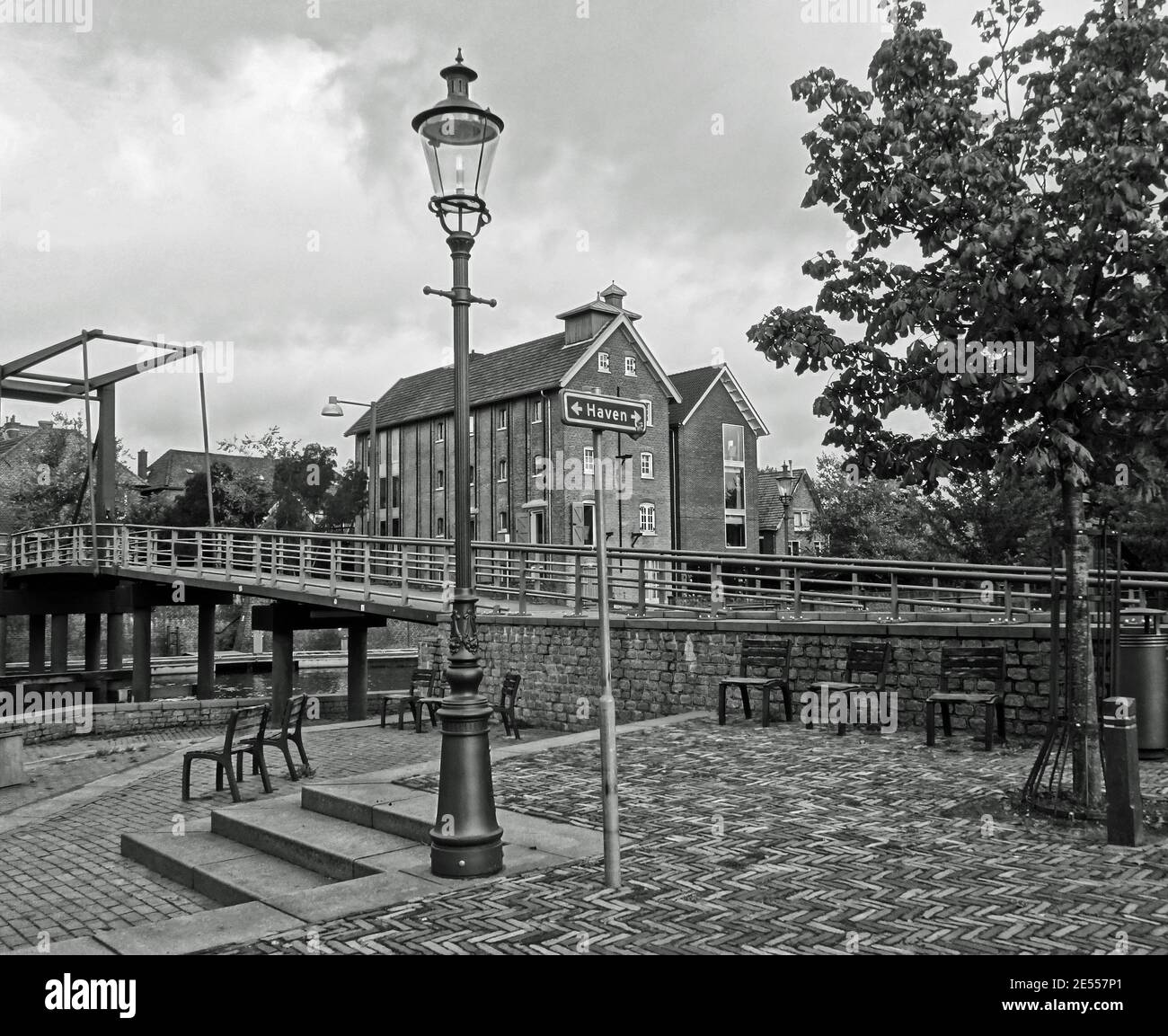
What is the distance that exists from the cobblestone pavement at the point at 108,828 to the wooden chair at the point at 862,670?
4.89 metres

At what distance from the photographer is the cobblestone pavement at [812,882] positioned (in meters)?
4.98

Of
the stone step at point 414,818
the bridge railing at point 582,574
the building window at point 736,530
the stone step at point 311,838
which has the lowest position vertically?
the stone step at point 311,838

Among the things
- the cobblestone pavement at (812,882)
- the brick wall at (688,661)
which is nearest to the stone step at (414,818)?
the cobblestone pavement at (812,882)

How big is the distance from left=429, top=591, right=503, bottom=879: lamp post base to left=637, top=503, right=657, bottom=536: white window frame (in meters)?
37.8

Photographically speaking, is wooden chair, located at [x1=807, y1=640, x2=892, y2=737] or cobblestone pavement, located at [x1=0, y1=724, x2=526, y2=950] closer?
cobblestone pavement, located at [x1=0, y1=724, x2=526, y2=950]

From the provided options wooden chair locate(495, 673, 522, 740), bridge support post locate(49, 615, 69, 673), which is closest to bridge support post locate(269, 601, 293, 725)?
wooden chair locate(495, 673, 522, 740)

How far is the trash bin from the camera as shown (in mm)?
9359

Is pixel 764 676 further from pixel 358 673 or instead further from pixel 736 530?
pixel 736 530

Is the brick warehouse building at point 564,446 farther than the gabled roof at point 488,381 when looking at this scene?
No

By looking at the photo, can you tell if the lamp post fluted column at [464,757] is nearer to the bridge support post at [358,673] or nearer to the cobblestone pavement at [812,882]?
the cobblestone pavement at [812,882]

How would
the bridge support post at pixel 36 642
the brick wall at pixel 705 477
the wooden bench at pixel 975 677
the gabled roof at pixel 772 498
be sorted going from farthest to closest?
the gabled roof at pixel 772 498
the brick wall at pixel 705 477
the bridge support post at pixel 36 642
the wooden bench at pixel 975 677

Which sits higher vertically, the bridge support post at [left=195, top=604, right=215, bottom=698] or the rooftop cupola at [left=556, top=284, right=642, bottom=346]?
the rooftop cupola at [left=556, top=284, right=642, bottom=346]

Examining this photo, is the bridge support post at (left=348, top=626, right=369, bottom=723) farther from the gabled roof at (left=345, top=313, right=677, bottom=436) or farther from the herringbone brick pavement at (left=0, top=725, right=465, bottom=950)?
the gabled roof at (left=345, top=313, right=677, bottom=436)
